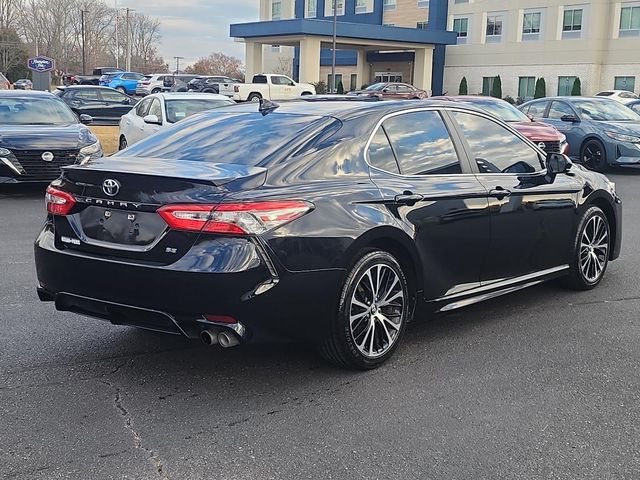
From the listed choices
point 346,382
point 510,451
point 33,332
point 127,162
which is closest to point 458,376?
point 346,382

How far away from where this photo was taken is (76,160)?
11570mm

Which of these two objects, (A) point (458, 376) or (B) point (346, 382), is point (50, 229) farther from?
(A) point (458, 376)

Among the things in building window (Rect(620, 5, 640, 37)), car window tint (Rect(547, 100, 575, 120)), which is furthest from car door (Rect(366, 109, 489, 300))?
building window (Rect(620, 5, 640, 37))

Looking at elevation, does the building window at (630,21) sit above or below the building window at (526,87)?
above

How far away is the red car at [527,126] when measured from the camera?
15.1 metres

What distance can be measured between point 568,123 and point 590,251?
1188 cm

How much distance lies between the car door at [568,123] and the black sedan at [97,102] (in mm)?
13561

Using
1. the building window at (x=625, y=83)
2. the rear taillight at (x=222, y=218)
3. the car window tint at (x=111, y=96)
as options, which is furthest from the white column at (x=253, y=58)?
the rear taillight at (x=222, y=218)

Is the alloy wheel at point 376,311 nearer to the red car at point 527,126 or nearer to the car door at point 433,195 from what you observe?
the car door at point 433,195

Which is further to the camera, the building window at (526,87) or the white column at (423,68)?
the white column at (423,68)

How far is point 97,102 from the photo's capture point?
81.6 feet

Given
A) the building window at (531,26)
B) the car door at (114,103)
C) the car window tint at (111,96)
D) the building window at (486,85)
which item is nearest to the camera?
the car door at (114,103)

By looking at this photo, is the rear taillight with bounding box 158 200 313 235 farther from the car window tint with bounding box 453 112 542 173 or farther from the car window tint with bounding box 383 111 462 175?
the car window tint with bounding box 453 112 542 173

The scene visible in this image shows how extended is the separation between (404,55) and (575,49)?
44.1ft
